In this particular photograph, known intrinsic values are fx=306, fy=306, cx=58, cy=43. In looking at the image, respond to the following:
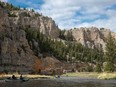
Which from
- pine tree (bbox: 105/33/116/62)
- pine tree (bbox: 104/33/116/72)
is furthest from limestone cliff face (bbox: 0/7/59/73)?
pine tree (bbox: 105/33/116/62)

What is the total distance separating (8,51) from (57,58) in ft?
228

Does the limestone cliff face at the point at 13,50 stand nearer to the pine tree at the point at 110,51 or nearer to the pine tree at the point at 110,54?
the pine tree at the point at 110,54

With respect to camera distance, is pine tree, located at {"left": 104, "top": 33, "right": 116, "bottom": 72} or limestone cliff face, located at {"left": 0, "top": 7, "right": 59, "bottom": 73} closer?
pine tree, located at {"left": 104, "top": 33, "right": 116, "bottom": 72}

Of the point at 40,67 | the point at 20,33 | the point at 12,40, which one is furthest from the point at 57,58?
the point at 12,40

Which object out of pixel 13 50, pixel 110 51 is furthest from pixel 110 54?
pixel 13 50

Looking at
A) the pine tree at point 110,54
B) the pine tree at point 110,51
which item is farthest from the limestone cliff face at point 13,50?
the pine tree at point 110,51

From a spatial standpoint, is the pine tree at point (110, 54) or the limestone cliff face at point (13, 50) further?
the limestone cliff face at point (13, 50)

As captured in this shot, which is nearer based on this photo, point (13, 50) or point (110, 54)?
point (110, 54)

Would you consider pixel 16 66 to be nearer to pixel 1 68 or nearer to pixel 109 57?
pixel 1 68

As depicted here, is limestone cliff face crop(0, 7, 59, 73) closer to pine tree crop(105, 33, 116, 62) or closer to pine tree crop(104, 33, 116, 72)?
pine tree crop(104, 33, 116, 72)

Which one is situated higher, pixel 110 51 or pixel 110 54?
pixel 110 51

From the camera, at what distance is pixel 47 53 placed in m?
191

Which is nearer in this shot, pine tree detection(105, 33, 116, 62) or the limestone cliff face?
pine tree detection(105, 33, 116, 62)

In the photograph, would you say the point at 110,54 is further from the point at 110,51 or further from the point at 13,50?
the point at 13,50
